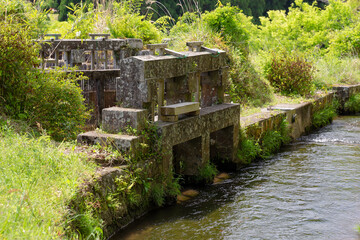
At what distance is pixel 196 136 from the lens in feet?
26.5

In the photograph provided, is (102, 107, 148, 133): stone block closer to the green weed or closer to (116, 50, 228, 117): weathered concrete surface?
(116, 50, 228, 117): weathered concrete surface

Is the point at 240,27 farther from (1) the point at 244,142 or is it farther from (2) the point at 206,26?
(1) the point at 244,142

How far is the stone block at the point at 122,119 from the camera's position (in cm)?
681

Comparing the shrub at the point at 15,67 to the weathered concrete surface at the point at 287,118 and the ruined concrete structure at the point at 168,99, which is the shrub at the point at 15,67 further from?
the weathered concrete surface at the point at 287,118

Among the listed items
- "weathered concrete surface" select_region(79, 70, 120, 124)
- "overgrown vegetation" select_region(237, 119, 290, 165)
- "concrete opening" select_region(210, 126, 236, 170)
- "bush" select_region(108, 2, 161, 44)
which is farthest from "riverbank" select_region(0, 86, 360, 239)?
"bush" select_region(108, 2, 161, 44)

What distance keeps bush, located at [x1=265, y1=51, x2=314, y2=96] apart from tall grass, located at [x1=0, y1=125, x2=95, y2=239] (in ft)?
30.4

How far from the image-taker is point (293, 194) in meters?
7.82

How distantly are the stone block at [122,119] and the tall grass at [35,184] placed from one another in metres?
0.71

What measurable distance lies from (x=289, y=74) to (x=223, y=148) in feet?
19.1

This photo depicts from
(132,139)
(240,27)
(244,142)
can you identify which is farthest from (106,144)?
(240,27)

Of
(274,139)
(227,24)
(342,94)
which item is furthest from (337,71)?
(274,139)

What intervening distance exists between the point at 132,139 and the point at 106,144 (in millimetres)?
373

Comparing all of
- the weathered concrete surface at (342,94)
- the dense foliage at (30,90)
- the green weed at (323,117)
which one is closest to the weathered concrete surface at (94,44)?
the dense foliage at (30,90)

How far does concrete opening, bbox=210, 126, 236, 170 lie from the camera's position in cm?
938
